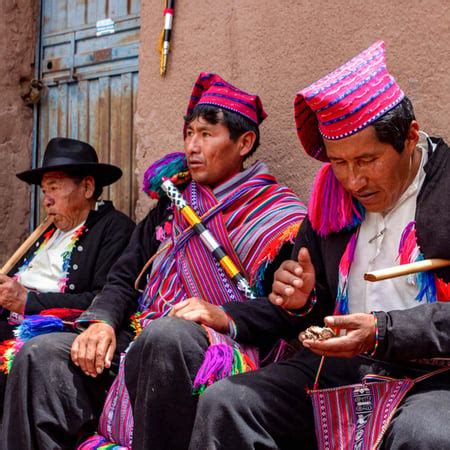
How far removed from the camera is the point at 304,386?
262 cm

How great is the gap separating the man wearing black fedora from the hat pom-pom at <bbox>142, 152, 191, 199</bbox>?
36cm

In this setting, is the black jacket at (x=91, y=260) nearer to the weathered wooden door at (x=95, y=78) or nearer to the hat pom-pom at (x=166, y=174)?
the hat pom-pom at (x=166, y=174)

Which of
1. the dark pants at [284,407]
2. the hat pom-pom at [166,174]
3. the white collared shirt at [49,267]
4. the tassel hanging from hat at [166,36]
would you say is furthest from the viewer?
the tassel hanging from hat at [166,36]

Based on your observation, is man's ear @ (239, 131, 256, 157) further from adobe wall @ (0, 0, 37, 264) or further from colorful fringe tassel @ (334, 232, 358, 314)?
adobe wall @ (0, 0, 37, 264)

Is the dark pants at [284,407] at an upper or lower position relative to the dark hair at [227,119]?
lower

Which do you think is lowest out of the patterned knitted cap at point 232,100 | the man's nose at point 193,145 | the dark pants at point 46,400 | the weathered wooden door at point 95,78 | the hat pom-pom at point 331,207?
the dark pants at point 46,400

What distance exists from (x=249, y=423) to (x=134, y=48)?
3.06 m

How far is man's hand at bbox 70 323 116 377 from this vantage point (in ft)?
10.6

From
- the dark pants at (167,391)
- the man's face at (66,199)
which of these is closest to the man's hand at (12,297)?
the man's face at (66,199)

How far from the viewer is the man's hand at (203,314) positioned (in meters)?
2.91

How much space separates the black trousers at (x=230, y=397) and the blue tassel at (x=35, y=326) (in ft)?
2.47

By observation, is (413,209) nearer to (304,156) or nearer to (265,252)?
(265,252)

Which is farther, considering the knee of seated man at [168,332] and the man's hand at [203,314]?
the man's hand at [203,314]

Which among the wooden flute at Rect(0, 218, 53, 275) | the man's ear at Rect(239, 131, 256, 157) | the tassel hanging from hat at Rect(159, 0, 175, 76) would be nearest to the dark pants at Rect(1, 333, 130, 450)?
the wooden flute at Rect(0, 218, 53, 275)
